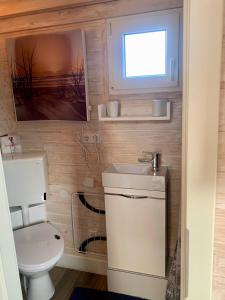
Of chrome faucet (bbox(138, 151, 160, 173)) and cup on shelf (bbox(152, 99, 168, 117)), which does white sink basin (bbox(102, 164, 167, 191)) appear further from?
cup on shelf (bbox(152, 99, 168, 117))

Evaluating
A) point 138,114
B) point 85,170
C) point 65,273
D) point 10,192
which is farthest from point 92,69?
point 65,273

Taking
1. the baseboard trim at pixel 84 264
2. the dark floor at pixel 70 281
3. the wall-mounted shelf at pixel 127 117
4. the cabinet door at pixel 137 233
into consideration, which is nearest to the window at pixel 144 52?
the wall-mounted shelf at pixel 127 117

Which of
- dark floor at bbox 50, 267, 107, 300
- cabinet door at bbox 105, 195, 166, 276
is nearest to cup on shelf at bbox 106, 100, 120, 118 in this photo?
cabinet door at bbox 105, 195, 166, 276

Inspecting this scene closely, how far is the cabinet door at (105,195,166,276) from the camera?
66.7 inches

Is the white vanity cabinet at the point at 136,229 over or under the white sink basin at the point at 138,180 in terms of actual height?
under

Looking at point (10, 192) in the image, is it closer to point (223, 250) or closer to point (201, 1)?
point (223, 250)

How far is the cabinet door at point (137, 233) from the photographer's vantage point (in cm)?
169

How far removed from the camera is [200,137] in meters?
0.62

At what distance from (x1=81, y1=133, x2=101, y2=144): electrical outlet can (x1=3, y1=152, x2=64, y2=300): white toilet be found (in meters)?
0.39

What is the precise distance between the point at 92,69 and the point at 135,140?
64 centimetres

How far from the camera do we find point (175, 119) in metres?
1.70

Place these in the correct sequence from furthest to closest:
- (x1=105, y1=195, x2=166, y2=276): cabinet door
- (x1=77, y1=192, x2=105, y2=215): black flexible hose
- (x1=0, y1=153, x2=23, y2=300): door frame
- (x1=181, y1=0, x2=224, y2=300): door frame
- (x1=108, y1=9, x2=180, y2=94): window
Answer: (x1=77, y1=192, x2=105, y2=215): black flexible hose, (x1=105, y1=195, x2=166, y2=276): cabinet door, (x1=108, y1=9, x2=180, y2=94): window, (x1=0, y1=153, x2=23, y2=300): door frame, (x1=181, y1=0, x2=224, y2=300): door frame

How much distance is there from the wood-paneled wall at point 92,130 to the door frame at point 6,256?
3.60 feet

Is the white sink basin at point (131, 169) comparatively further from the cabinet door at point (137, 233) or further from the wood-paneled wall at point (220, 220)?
the wood-paneled wall at point (220, 220)
